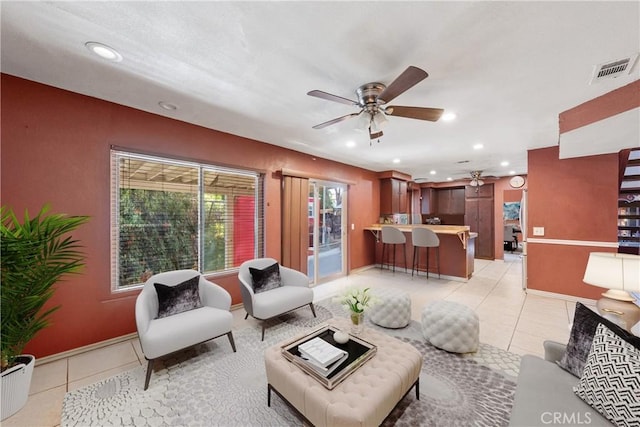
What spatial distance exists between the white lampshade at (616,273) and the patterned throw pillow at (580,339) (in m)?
0.63

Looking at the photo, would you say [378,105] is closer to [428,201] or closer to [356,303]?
[356,303]

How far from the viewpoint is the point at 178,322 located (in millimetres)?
2262

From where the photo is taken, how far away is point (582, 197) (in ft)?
12.5

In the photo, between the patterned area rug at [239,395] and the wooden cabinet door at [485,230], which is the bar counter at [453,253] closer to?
the wooden cabinet door at [485,230]

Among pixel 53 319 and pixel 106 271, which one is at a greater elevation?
pixel 106 271

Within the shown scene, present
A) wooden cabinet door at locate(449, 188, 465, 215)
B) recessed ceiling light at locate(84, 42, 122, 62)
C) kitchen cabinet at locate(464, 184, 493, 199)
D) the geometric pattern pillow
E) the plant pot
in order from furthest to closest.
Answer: wooden cabinet door at locate(449, 188, 465, 215) < kitchen cabinet at locate(464, 184, 493, 199) < recessed ceiling light at locate(84, 42, 122, 62) < the plant pot < the geometric pattern pillow

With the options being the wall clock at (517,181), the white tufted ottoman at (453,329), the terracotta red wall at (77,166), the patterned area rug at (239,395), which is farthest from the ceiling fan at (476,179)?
the terracotta red wall at (77,166)

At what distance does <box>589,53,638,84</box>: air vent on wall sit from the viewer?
6.09 feet

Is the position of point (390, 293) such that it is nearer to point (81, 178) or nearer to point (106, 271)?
point (106, 271)

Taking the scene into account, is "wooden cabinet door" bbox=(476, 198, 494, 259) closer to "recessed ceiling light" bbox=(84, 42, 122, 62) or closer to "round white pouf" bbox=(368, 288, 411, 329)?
"round white pouf" bbox=(368, 288, 411, 329)

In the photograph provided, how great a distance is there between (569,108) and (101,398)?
209 inches

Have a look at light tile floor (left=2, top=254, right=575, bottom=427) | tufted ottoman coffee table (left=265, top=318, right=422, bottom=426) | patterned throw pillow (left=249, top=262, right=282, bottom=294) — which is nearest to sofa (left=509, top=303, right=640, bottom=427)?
tufted ottoman coffee table (left=265, top=318, right=422, bottom=426)

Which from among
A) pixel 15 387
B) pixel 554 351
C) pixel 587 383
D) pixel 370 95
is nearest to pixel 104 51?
pixel 370 95

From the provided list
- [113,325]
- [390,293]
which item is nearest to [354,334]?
[390,293]
